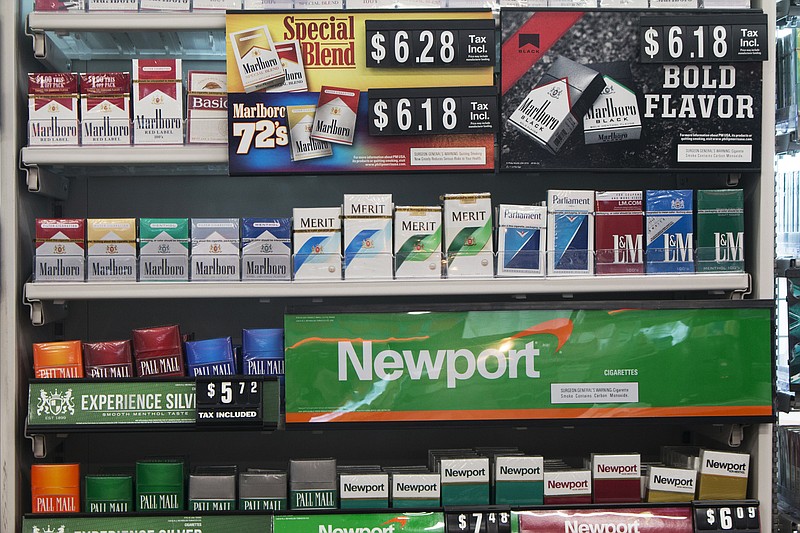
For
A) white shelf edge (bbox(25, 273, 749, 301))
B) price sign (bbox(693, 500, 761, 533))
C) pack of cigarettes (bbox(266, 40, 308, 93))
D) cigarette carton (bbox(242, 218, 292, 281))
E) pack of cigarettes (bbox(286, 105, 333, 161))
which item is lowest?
price sign (bbox(693, 500, 761, 533))

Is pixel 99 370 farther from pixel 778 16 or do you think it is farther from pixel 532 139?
pixel 778 16

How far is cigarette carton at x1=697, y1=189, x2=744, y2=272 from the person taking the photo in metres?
2.75

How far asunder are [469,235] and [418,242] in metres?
0.18

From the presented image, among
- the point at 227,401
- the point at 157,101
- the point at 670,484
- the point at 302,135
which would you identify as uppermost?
the point at 157,101

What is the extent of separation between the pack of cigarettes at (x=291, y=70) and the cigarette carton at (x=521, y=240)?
829 mm

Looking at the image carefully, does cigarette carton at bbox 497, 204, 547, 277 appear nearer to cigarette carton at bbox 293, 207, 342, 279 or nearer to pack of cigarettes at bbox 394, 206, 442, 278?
pack of cigarettes at bbox 394, 206, 442, 278

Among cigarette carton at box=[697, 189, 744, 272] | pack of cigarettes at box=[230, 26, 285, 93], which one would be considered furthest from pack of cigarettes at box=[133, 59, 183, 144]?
cigarette carton at box=[697, 189, 744, 272]

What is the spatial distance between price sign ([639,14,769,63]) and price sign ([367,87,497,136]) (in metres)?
0.58

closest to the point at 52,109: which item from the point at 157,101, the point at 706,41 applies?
the point at 157,101

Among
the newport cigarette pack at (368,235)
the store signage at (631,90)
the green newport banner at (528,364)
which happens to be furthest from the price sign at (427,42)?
Answer: the green newport banner at (528,364)

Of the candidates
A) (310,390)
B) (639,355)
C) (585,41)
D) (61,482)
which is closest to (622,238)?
(639,355)

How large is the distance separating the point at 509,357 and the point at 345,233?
0.71 m

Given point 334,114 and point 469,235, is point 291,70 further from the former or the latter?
point 469,235

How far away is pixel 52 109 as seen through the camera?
2.71 metres
